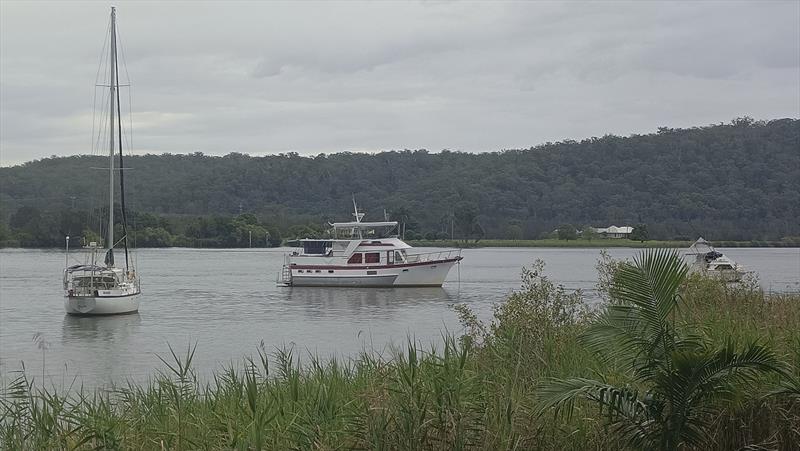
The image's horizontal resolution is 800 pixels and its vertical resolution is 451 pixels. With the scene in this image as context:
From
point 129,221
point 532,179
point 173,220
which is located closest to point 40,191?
point 173,220

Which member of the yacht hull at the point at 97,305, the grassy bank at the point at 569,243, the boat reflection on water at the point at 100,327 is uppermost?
the grassy bank at the point at 569,243

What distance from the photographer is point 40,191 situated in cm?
12712

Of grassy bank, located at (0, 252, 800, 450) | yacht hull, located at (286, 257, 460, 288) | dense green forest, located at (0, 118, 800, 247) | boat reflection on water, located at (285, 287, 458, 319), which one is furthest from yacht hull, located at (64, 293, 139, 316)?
dense green forest, located at (0, 118, 800, 247)

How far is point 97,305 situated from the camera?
115 feet

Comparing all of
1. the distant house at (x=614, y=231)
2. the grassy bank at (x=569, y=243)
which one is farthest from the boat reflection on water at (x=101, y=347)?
the distant house at (x=614, y=231)

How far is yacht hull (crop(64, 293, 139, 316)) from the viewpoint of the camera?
114ft

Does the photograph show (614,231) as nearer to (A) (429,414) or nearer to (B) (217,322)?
(B) (217,322)

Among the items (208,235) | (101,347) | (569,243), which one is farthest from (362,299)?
(208,235)

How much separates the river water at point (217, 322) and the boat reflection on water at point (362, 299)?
0.17 feet

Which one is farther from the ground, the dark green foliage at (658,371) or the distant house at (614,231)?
the distant house at (614,231)

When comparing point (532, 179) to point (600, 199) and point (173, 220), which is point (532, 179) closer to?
point (600, 199)

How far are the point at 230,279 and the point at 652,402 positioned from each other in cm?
5846

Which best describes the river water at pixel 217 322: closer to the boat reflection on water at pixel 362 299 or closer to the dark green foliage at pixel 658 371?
the boat reflection on water at pixel 362 299

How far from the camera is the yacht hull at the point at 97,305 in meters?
34.8
